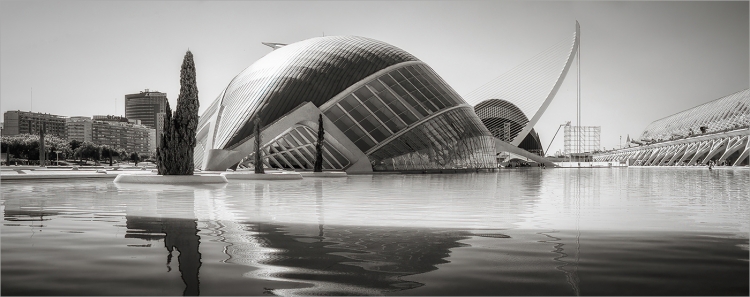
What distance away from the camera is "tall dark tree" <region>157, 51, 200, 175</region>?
26.2 meters

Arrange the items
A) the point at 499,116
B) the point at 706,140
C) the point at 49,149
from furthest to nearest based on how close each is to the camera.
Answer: the point at 499,116, the point at 706,140, the point at 49,149

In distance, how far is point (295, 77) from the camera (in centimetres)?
4856

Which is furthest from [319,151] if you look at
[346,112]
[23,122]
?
[23,122]

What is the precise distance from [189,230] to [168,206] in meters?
5.09

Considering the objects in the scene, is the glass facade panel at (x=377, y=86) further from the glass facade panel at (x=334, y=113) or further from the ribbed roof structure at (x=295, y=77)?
the glass facade panel at (x=334, y=113)

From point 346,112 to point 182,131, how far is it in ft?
68.9

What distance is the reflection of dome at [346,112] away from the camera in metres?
44.9

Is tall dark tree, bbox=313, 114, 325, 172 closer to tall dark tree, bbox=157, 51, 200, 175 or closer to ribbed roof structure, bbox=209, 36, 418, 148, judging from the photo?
ribbed roof structure, bbox=209, 36, 418, 148

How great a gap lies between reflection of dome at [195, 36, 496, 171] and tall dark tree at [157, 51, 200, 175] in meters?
13.4

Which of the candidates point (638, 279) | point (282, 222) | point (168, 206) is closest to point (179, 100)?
point (168, 206)

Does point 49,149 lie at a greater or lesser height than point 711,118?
lesser

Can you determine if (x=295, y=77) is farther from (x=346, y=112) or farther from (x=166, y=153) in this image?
(x=166, y=153)

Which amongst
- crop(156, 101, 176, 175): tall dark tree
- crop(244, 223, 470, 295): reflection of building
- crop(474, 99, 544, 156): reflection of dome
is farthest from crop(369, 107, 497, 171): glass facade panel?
crop(474, 99, 544, 156): reflection of dome

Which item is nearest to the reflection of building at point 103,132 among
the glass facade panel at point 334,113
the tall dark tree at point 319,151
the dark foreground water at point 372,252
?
the glass facade panel at point 334,113
